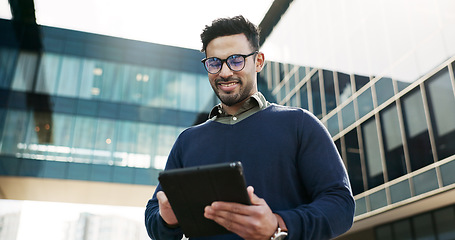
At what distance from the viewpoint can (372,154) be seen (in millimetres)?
14508

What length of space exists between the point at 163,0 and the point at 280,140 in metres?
15.0

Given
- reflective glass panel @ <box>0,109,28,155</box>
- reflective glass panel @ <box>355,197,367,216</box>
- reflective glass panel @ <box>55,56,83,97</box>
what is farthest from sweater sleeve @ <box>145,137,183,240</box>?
reflective glass panel @ <box>55,56,83,97</box>

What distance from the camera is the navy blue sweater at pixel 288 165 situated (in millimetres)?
1596

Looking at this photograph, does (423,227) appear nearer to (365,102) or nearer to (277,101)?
(365,102)

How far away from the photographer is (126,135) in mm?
22594

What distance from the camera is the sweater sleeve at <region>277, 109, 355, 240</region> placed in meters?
1.53

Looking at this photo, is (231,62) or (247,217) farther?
(231,62)

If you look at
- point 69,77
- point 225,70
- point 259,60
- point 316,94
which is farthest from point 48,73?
point 225,70

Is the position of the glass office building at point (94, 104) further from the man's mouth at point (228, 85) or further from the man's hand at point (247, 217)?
the man's hand at point (247, 217)

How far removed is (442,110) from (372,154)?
331 centimetres

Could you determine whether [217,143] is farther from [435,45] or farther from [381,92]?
Result: [381,92]

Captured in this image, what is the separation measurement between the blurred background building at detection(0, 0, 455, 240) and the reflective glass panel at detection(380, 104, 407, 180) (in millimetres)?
48

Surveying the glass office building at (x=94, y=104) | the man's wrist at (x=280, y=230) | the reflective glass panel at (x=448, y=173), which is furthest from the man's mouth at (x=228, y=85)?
the glass office building at (x=94, y=104)

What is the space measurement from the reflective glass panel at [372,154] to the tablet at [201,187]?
1341 cm
